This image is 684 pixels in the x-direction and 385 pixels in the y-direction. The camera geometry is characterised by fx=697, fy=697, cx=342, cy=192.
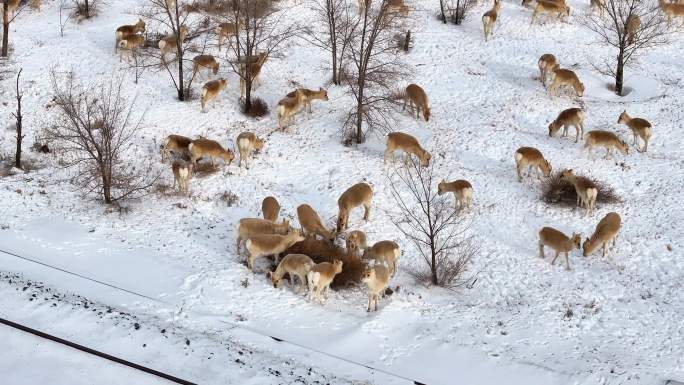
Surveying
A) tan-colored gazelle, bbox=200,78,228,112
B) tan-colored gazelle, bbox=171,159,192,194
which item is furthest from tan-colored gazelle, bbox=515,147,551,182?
tan-colored gazelle, bbox=200,78,228,112

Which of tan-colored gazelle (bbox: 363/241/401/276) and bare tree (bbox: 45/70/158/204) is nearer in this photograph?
tan-colored gazelle (bbox: 363/241/401/276)

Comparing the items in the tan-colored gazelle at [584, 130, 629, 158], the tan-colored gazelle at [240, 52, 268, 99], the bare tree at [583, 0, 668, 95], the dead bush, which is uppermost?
the bare tree at [583, 0, 668, 95]

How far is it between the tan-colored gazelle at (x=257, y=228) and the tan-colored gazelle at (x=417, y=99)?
8.45m

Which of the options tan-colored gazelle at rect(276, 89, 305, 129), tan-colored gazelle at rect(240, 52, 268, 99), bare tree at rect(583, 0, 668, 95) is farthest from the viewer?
bare tree at rect(583, 0, 668, 95)

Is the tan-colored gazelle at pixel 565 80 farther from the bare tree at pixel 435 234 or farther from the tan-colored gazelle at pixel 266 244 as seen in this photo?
the tan-colored gazelle at pixel 266 244

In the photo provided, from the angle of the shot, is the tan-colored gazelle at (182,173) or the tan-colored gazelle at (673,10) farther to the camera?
the tan-colored gazelle at (673,10)

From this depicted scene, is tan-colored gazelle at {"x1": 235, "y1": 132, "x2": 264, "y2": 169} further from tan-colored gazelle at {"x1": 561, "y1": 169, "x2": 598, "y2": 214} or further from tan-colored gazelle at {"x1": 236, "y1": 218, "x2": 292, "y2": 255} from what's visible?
tan-colored gazelle at {"x1": 561, "y1": 169, "x2": 598, "y2": 214}

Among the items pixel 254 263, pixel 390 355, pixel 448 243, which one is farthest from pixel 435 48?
pixel 390 355

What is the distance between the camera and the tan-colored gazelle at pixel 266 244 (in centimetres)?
1598

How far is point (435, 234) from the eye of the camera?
1599 centimetres

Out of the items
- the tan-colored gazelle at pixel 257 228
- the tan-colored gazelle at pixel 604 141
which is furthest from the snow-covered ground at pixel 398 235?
the tan-colored gazelle at pixel 257 228

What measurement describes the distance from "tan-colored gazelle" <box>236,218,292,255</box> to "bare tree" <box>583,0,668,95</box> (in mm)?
14837

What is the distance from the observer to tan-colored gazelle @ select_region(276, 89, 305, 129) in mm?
22922

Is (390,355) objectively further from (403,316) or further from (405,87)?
(405,87)
